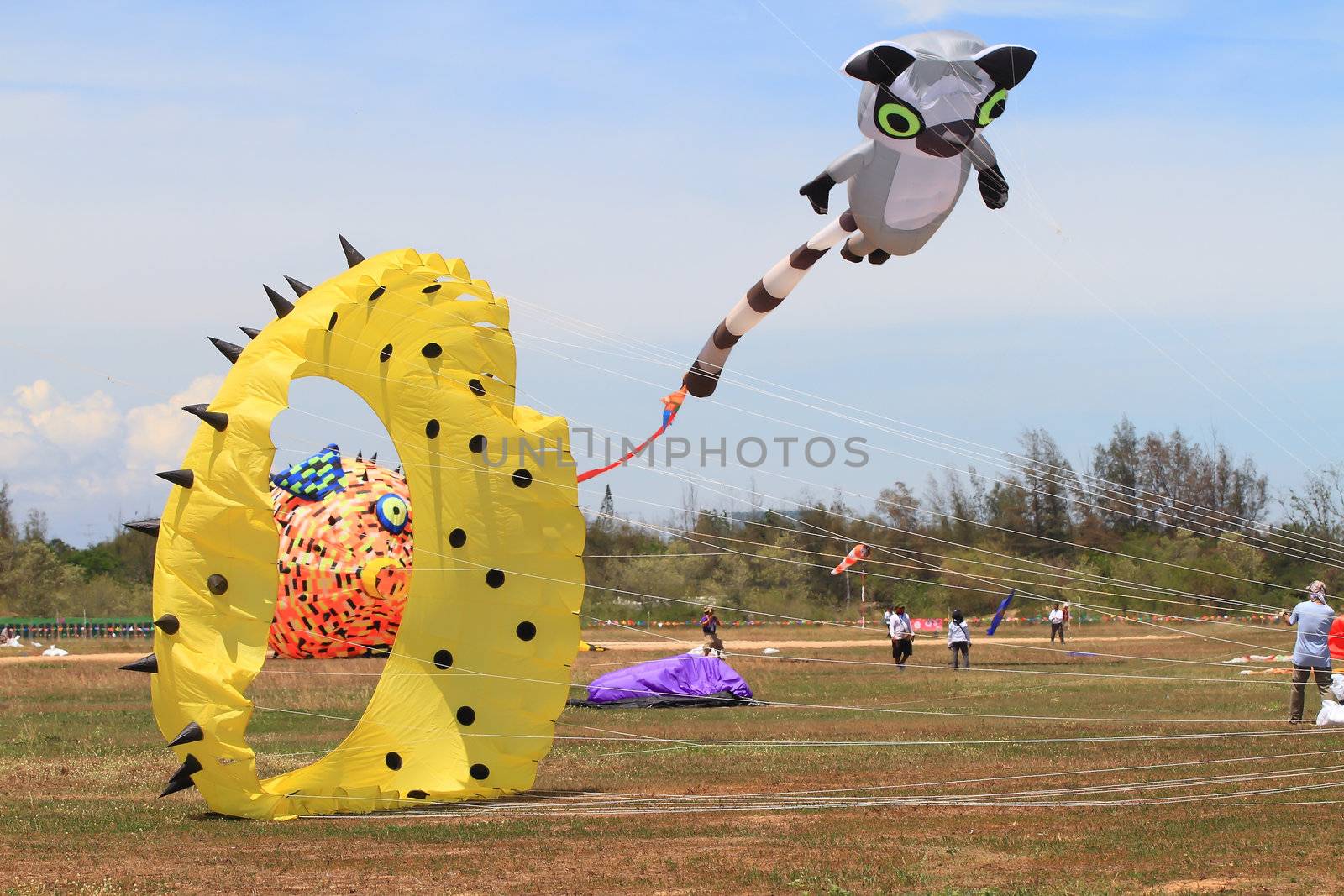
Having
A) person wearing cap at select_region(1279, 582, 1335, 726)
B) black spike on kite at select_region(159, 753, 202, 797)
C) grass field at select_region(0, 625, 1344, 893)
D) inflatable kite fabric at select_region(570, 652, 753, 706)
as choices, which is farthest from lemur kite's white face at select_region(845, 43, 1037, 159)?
inflatable kite fabric at select_region(570, 652, 753, 706)

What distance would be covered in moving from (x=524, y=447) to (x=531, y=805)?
3.06 meters

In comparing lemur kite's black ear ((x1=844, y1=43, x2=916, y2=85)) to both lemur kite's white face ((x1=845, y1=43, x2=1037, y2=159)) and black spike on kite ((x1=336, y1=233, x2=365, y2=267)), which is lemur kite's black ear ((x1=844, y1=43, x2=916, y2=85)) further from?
black spike on kite ((x1=336, y1=233, x2=365, y2=267))

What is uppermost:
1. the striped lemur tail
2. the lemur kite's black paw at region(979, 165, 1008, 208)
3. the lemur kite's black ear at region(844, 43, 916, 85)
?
the lemur kite's black ear at region(844, 43, 916, 85)

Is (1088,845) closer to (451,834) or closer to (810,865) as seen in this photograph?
(810,865)

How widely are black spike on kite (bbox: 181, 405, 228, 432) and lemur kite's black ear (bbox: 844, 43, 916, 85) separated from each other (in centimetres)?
524

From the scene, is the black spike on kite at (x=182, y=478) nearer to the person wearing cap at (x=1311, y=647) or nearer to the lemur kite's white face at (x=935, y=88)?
the lemur kite's white face at (x=935, y=88)

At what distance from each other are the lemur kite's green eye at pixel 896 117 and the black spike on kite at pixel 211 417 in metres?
5.26

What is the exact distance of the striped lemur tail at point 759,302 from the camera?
37.2 feet

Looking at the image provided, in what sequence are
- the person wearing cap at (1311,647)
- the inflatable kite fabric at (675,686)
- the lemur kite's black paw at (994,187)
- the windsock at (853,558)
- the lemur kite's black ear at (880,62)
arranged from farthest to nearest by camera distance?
the inflatable kite fabric at (675,686) < the person wearing cap at (1311,647) < the windsock at (853,558) < the lemur kite's black paw at (994,187) < the lemur kite's black ear at (880,62)

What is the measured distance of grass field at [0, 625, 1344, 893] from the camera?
946 cm

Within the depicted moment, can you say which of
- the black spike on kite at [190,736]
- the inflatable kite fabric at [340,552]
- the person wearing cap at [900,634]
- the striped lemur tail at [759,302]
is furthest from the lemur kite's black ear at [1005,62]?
the person wearing cap at [900,634]

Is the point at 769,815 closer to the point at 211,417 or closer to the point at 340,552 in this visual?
the point at 211,417

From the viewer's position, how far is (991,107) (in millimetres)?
10414

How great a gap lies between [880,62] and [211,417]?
5.50 metres
